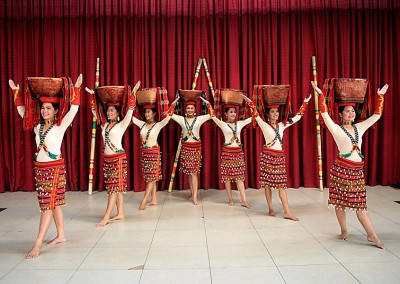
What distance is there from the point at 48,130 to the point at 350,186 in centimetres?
258

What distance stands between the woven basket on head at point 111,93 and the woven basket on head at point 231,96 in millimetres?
1321

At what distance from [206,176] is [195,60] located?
1701 millimetres

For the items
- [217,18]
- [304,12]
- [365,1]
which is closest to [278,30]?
[304,12]

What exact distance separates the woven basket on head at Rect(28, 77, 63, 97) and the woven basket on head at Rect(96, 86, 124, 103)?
695 millimetres

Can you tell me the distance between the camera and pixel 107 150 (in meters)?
3.92

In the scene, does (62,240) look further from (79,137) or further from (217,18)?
(217,18)

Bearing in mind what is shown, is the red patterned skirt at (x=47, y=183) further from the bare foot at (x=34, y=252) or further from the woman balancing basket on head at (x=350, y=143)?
the woman balancing basket on head at (x=350, y=143)

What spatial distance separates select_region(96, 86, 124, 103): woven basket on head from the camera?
3895mm

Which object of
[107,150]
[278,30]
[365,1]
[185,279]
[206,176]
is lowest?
[185,279]

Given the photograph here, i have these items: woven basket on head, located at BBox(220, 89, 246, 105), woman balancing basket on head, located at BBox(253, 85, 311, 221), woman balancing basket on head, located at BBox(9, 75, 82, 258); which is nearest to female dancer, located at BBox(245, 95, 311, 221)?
woman balancing basket on head, located at BBox(253, 85, 311, 221)

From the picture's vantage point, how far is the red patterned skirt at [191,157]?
15.8ft

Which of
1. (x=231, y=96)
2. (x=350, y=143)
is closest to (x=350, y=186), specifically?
(x=350, y=143)

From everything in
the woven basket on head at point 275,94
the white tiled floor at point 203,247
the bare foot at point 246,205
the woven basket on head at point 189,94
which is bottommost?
the white tiled floor at point 203,247

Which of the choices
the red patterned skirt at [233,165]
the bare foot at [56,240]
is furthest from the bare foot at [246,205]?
the bare foot at [56,240]
